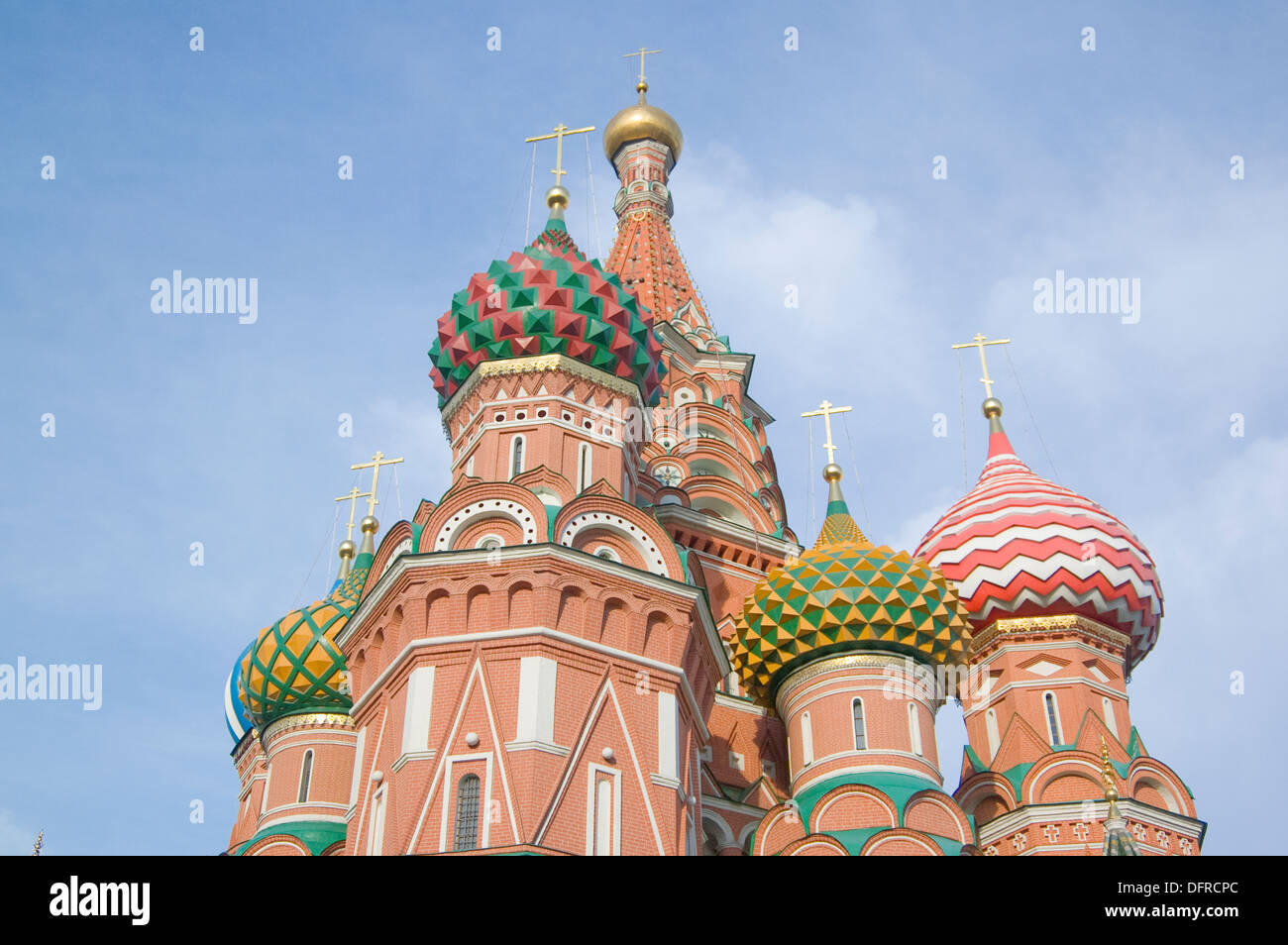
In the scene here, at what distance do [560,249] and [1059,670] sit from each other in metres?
9.02

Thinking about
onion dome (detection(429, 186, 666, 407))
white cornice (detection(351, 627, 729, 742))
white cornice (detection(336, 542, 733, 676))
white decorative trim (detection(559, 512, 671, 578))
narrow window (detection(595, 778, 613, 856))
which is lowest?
narrow window (detection(595, 778, 613, 856))

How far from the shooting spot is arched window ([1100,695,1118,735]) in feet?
68.7

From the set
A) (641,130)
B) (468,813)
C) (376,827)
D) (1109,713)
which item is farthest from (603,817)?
(641,130)

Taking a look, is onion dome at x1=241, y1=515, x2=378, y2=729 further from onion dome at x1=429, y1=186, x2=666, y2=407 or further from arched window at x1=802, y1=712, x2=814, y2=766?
arched window at x1=802, y1=712, x2=814, y2=766

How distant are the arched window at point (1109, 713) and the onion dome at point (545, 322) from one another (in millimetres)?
7675

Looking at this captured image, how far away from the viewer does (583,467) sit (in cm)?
1794

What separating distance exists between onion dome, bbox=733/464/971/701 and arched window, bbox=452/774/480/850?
5554mm

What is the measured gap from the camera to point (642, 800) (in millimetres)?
14781

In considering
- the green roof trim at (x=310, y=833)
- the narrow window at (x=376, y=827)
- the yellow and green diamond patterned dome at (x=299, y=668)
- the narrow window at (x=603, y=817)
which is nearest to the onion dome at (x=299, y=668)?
the yellow and green diamond patterned dome at (x=299, y=668)

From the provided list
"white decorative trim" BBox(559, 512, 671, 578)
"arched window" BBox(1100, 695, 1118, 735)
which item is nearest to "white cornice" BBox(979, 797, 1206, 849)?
"arched window" BBox(1100, 695, 1118, 735)

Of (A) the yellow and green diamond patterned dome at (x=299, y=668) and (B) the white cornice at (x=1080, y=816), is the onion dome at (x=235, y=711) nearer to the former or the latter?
(A) the yellow and green diamond patterned dome at (x=299, y=668)

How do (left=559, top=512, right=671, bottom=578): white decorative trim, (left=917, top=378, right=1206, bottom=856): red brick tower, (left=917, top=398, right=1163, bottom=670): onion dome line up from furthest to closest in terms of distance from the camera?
(left=917, top=398, right=1163, bottom=670): onion dome < (left=917, top=378, right=1206, bottom=856): red brick tower < (left=559, top=512, right=671, bottom=578): white decorative trim

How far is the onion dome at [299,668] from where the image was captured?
20.6 m
